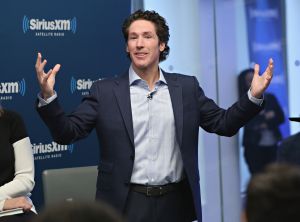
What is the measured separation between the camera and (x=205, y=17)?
5.86m

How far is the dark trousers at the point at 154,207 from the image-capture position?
3020 mm

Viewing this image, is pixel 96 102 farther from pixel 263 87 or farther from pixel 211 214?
pixel 211 214

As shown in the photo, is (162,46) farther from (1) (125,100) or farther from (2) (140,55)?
(1) (125,100)

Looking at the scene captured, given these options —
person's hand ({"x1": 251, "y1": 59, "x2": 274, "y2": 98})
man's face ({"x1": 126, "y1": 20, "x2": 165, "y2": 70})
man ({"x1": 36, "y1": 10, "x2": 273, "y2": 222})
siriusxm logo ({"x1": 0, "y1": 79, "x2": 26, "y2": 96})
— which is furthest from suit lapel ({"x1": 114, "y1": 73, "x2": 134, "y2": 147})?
siriusxm logo ({"x1": 0, "y1": 79, "x2": 26, "y2": 96})

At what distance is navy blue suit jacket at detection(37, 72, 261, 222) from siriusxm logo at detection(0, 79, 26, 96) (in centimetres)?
122

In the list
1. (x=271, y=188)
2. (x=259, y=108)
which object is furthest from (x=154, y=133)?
(x=271, y=188)

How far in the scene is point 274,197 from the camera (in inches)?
47.4

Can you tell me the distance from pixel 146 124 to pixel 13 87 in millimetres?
1499

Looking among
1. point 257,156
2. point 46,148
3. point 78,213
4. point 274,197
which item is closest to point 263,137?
point 257,156

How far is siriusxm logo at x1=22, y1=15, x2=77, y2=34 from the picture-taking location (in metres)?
4.24

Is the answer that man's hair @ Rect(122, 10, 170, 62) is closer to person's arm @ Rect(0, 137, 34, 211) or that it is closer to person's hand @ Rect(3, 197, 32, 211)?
person's arm @ Rect(0, 137, 34, 211)

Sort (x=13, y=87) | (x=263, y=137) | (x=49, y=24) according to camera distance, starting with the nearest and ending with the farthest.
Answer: (x=13, y=87), (x=49, y=24), (x=263, y=137)

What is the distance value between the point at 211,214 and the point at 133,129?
3159 millimetres

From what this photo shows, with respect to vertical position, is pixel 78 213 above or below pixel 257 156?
above
